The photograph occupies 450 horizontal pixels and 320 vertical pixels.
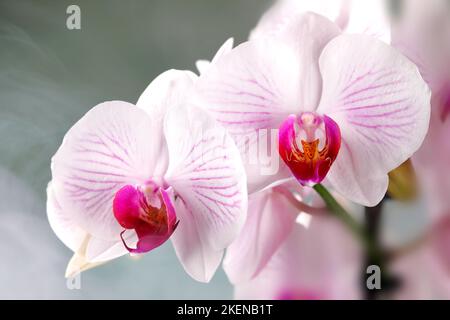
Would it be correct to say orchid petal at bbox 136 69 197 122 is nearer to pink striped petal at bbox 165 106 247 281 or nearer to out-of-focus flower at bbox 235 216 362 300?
pink striped petal at bbox 165 106 247 281

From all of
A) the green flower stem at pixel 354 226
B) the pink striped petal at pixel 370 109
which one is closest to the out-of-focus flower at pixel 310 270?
the green flower stem at pixel 354 226

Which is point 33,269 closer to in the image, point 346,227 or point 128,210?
point 128,210

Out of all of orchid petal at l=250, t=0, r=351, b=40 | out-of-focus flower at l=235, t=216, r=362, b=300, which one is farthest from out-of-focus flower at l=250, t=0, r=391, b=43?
out-of-focus flower at l=235, t=216, r=362, b=300

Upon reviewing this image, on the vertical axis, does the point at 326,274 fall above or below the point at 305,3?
below

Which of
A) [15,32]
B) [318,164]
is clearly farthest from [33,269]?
[318,164]

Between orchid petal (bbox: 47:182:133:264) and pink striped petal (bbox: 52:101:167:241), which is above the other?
pink striped petal (bbox: 52:101:167:241)
